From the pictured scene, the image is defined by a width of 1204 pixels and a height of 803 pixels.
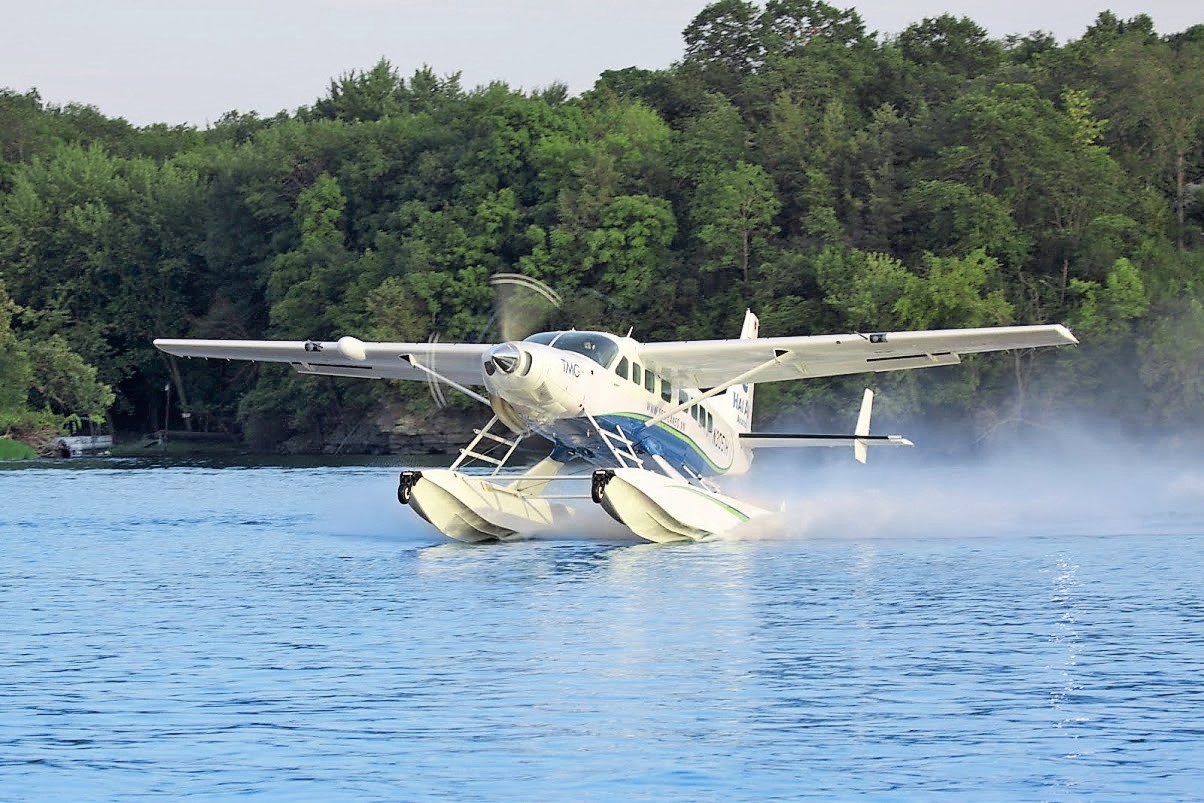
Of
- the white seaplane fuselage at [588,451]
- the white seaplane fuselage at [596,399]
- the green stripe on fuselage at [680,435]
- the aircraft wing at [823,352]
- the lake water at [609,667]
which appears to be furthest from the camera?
the green stripe on fuselage at [680,435]

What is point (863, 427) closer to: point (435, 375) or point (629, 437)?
point (629, 437)

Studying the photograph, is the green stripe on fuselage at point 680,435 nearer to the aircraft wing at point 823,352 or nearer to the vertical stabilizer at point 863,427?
the aircraft wing at point 823,352

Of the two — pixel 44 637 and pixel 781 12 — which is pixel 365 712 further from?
pixel 781 12

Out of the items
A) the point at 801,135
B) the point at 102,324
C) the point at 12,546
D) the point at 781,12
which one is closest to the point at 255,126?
the point at 102,324

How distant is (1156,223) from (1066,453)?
11509mm

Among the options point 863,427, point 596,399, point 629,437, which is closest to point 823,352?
point 629,437

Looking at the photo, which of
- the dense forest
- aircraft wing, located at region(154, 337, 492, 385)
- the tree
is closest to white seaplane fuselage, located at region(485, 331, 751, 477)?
aircraft wing, located at region(154, 337, 492, 385)

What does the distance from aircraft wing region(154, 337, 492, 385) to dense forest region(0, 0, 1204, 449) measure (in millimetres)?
27095

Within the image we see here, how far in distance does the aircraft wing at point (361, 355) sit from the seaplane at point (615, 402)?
0.10 ft

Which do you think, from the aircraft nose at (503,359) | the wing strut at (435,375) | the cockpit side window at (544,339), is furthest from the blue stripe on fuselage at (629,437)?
the aircraft nose at (503,359)

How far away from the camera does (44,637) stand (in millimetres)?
13344

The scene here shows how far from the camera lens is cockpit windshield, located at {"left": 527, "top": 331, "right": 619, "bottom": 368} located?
19.8 m

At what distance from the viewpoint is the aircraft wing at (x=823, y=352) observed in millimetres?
20172

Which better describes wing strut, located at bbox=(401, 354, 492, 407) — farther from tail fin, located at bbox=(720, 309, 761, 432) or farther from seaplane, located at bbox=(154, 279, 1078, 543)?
tail fin, located at bbox=(720, 309, 761, 432)
